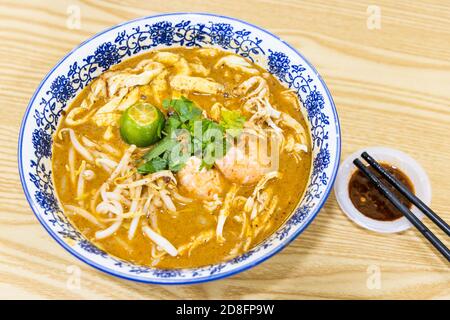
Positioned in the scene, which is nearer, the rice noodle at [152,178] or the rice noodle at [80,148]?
the rice noodle at [152,178]

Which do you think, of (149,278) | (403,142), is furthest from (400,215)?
(149,278)

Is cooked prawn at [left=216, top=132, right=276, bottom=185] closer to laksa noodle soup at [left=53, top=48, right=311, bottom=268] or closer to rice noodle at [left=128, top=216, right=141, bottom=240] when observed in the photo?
laksa noodle soup at [left=53, top=48, right=311, bottom=268]

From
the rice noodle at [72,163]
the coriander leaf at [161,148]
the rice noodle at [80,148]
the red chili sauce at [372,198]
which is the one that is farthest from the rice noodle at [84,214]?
the red chili sauce at [372,198]

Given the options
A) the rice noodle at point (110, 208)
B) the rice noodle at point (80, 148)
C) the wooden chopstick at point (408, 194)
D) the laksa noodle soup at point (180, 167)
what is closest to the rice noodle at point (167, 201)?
the laksa noodle soup at point (180, 167)

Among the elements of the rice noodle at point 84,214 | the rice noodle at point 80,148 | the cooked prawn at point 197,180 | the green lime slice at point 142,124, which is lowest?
the rice noodle at point 84,214

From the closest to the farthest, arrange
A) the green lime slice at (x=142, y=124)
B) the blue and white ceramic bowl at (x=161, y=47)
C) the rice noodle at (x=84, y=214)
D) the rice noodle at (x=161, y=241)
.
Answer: the blue and white ceramic bowl at (x=161, y=47)
the rice noodle at (x=161, y=241)
the rice noodle at (x=84, y=214)
the green lime slice at (x=142, y=124)

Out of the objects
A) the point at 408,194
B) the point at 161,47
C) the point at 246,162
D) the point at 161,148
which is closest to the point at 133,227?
the point at 161,148

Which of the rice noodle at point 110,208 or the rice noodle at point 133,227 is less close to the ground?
the rice noodle at point 110,208

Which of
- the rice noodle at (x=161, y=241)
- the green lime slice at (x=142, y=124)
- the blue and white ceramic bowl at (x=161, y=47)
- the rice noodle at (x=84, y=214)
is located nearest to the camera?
the blue and white ceramic bowl at (x=161, y=47)

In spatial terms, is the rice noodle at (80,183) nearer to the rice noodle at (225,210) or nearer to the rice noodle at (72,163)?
the rice noodle at (72,163)
